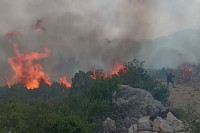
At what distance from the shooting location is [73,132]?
21344mm

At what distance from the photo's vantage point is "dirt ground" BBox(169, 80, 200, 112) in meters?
36.9

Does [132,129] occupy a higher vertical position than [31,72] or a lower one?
lower

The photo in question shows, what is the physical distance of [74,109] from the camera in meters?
30.1

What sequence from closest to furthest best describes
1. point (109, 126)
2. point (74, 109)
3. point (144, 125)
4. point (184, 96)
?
point (144, 125) < point (109, 126) < point (74, 109) < point (184, 96)

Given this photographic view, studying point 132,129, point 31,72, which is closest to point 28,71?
point 31,72

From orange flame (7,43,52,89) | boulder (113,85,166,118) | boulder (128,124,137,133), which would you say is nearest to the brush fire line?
orange flame (7,43,52,89)

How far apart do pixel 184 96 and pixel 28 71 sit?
1126 inches

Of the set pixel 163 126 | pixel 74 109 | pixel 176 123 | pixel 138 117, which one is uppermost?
pixel 74 109

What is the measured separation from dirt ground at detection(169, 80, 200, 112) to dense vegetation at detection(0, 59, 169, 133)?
238cm

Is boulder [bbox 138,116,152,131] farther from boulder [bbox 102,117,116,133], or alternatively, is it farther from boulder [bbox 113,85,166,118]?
boulder [bbox 102,117,116,133]

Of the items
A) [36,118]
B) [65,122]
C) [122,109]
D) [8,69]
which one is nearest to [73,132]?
[65,122]

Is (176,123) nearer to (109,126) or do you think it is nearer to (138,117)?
(138,117)

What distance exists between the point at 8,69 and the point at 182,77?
34.4 m

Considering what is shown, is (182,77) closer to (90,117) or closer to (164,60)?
(90,117)
